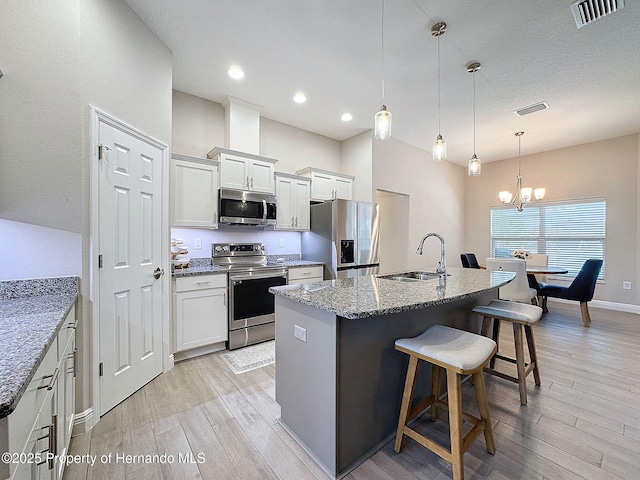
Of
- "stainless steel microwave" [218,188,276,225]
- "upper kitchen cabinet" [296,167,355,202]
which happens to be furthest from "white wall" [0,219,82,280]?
"upper kitchen cabinet" [296,167,355,202]

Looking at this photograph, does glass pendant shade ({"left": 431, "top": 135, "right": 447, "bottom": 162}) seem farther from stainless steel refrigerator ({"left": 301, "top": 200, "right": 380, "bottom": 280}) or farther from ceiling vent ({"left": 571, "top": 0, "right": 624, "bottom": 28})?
stainless steel refrigerator ({"left": 301, "top": 200, "right": 380, "bottom": 280})

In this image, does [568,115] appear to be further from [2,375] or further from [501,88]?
[2,375]

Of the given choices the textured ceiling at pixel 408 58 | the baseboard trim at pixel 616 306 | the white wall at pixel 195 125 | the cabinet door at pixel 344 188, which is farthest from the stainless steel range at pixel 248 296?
the baseboard trim at pixel 616 306

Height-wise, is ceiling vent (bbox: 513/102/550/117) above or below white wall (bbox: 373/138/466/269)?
above

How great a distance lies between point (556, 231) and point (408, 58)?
478 centimetres

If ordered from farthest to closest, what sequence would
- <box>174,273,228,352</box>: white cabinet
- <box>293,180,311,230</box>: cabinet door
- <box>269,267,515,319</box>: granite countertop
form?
1. <box>293,180,311,230</box>: cabinet door
2. <box>174,273,228,352</box>: white cabinet
3. <box>269,267,515,319</box>: granite countertop

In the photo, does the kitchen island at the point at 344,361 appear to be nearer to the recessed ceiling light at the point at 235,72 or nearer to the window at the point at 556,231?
the recessed ceiling light at the point at 235,72

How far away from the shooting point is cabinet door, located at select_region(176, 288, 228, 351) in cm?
262

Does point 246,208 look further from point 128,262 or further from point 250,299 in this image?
point 128,262

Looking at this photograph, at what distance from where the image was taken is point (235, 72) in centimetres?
289

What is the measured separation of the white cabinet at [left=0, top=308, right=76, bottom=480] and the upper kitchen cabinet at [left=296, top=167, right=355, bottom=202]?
10.1ft

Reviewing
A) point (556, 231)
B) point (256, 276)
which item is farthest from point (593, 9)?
point (556, 231)

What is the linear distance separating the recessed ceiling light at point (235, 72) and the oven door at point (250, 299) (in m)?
2.15

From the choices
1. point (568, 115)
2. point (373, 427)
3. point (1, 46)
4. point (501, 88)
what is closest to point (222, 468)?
Answer: point (373, 427)
